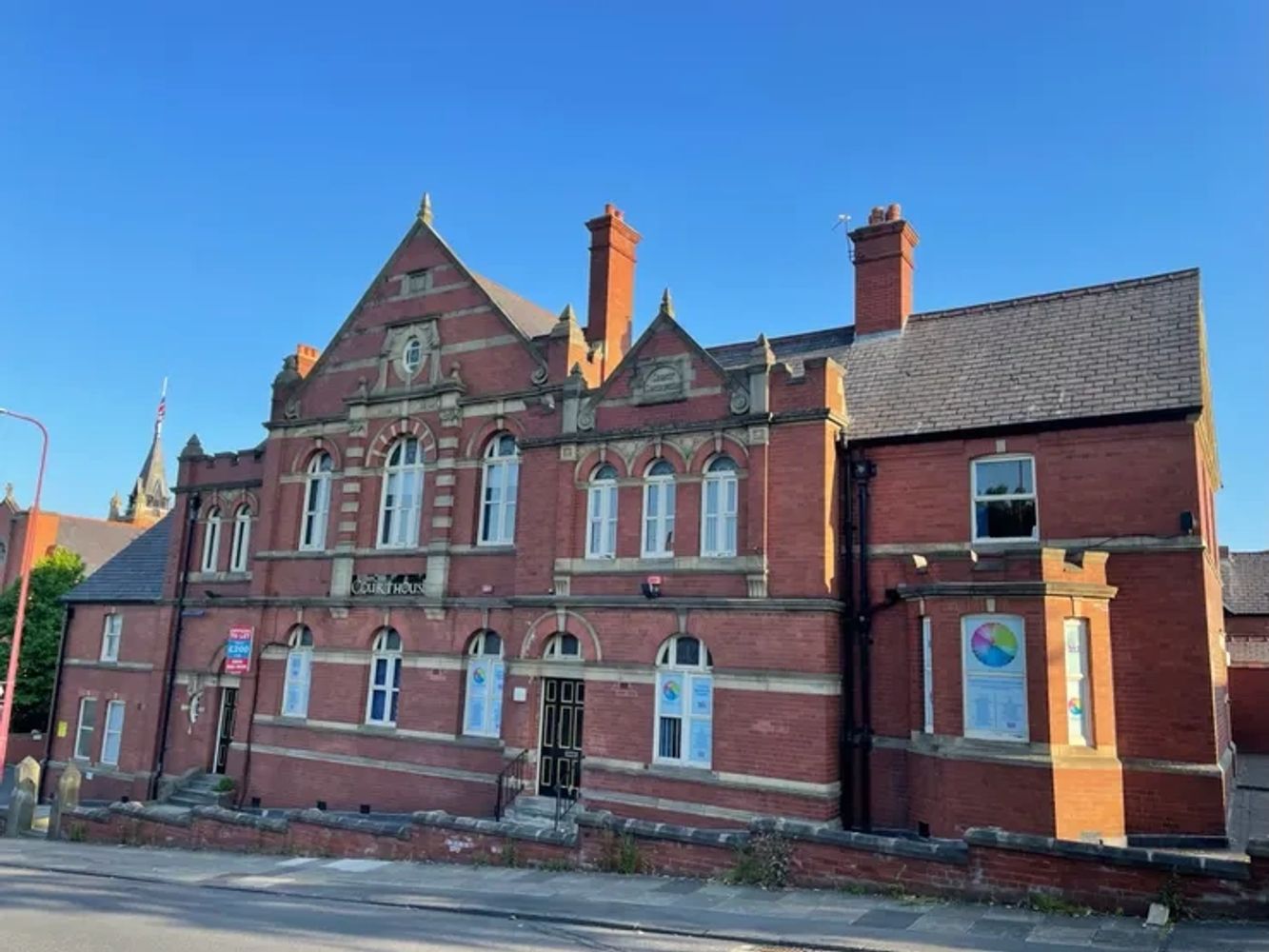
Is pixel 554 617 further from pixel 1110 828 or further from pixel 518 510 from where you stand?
pixel 1110 828

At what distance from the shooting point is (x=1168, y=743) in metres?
14.2

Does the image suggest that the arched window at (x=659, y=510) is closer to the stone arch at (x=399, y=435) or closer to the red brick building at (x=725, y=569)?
the red brick building at (x=725, y=569)

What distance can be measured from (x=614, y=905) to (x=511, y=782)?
7.26 meters

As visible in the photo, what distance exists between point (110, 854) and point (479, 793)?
297 inches

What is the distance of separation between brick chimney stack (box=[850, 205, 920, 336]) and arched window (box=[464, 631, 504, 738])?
435 inches

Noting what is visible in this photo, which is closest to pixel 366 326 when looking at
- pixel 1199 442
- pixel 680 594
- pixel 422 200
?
pixel 422 200

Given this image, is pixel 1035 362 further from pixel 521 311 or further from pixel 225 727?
pixel 225 727

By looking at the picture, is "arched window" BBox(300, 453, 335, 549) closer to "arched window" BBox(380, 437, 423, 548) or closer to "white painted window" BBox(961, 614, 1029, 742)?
"arched window" BBox(380, 437, 423, 548)

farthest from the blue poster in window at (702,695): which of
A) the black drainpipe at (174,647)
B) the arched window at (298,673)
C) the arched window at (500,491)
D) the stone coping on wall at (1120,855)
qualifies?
the black drainpipe at (174,647)

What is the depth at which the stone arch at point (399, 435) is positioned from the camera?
22.4 metres

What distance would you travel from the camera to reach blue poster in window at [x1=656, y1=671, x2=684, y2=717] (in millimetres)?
17328

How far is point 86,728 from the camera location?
2853 centimetres

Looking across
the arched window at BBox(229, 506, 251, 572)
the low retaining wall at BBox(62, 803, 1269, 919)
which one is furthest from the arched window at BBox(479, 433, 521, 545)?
the arched window at BBox(229, 506, 251, 572)

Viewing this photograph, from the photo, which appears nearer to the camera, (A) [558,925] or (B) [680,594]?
(A) [558,925]
